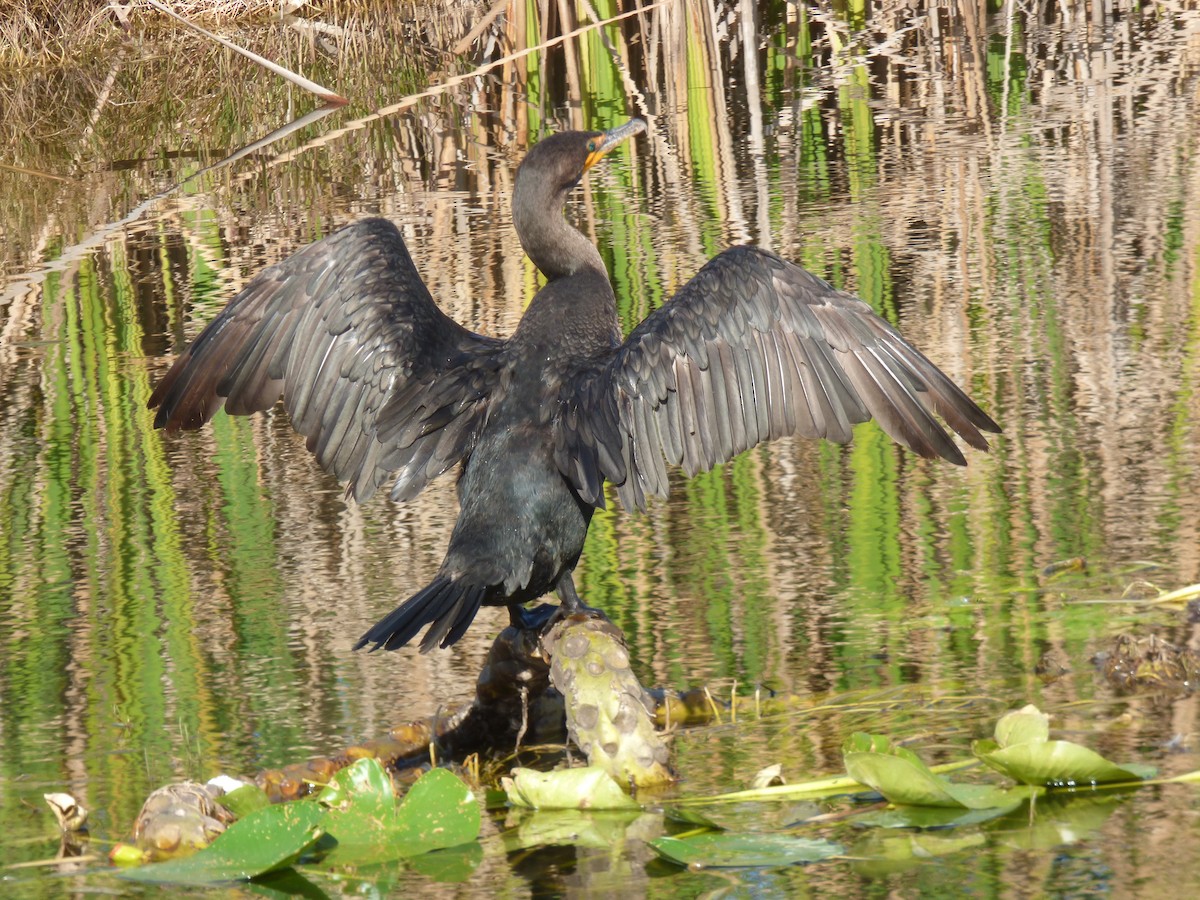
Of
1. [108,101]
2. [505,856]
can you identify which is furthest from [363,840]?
[108,101]

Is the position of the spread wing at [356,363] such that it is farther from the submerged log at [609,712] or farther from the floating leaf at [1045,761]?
the floating leaf at [1045,761]

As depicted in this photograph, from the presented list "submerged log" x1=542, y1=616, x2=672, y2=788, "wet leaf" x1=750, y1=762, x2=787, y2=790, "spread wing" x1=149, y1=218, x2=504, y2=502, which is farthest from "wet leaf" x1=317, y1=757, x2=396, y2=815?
"spread wing" x1=149, y1=218, x2=504, y2=502

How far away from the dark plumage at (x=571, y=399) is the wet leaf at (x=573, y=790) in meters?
0.64

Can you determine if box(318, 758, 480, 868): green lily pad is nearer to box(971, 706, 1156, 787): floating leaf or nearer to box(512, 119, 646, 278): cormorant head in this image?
box(971, 706, 1156, 787): floating leaf

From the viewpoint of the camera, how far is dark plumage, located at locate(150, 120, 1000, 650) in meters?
4.13

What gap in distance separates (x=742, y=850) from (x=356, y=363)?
6.49ft

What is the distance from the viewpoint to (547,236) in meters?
4.86

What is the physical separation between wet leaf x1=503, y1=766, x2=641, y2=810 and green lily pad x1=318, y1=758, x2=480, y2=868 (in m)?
0.14

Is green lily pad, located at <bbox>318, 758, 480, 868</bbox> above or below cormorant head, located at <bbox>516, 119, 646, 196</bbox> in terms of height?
below

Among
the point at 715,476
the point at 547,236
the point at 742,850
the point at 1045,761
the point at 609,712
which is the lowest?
the point at 742,850

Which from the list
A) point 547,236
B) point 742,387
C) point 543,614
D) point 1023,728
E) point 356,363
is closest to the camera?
point 1023,728

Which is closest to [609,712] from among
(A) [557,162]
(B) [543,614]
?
(B) [543,614]

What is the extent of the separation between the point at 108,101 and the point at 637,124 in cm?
730

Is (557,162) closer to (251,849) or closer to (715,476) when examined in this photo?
(715,476)
